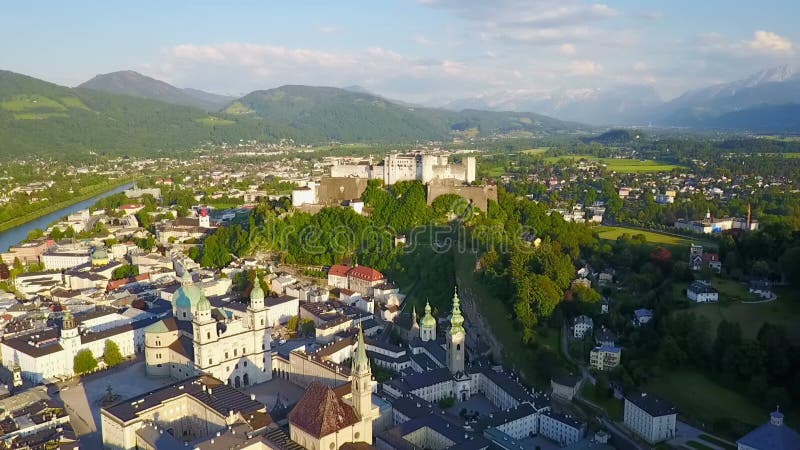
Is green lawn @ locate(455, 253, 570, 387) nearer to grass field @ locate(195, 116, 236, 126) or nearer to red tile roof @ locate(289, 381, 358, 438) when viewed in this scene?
red tile roof @ locate(289, 381, 358, 438)

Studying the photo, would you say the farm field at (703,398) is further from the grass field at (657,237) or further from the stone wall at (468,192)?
the stone wall at (468,192)

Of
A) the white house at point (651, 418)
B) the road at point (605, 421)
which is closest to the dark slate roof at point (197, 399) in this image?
the road at point (605, 421)

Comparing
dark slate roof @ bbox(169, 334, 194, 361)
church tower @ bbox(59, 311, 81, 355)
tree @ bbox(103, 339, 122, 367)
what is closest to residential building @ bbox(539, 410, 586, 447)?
dark slate roof @ bbox(169, 334, 194, 361)

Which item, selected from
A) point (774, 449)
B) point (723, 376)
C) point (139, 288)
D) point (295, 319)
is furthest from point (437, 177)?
point (774, 449)

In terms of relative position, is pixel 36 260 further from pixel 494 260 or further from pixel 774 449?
pixel 774 449

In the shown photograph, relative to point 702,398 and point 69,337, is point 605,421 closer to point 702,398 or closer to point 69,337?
point 702,398

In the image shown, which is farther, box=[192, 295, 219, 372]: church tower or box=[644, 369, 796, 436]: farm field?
box=[192, 295, 219, 372]: church tower
